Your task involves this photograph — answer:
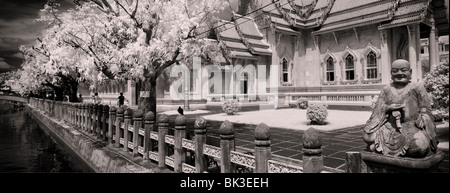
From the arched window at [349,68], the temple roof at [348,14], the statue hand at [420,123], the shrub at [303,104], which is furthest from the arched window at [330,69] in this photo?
the statue hand at [420,123]

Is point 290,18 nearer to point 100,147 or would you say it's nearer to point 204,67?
point 204,67

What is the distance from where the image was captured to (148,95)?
8.66m

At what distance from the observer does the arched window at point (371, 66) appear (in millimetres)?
20203

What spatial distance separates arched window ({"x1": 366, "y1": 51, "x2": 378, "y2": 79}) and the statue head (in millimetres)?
19543

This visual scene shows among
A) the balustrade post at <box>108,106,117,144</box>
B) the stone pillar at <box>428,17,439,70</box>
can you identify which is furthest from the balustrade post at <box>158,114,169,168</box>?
the stone pillar at <box>428,17,439,70</box>

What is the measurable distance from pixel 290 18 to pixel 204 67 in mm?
8939

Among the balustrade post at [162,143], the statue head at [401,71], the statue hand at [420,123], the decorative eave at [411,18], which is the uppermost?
the decorative eave at [411,18]

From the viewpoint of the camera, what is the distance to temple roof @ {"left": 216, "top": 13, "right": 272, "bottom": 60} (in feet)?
72.6

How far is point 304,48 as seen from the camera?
25062 mm

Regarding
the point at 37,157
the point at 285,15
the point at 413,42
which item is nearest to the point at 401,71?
the point at 37,157

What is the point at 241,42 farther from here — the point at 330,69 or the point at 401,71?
the point at 401,71

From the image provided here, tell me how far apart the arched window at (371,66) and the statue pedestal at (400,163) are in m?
19.9

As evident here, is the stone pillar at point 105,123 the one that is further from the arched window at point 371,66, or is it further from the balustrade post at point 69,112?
the arched window at point 371,66

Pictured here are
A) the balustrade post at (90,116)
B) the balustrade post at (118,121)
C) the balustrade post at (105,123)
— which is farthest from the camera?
the balustrade post at (90,116)
